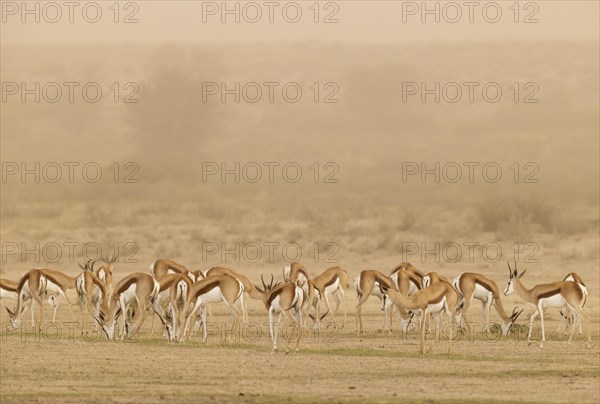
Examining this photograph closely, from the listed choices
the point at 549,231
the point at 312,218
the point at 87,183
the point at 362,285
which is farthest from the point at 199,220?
the point at 362,285

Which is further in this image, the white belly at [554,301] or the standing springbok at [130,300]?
the standing springbok at [130,300]

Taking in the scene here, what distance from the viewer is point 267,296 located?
24.3m

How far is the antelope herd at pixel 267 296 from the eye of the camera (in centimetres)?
2453

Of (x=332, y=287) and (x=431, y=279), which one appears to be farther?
(x=332, y=287)

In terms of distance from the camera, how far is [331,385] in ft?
65.1

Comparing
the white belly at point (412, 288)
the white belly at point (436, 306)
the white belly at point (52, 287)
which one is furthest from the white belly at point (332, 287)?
the white belly at point (436, 306)

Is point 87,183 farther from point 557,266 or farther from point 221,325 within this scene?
point 221,325

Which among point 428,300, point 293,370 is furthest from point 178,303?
point 293,370

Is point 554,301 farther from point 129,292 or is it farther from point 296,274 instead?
point 129,292

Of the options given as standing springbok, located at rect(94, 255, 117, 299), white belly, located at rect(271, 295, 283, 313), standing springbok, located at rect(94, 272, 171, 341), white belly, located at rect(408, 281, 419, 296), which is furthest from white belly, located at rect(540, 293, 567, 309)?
standing springbok, located at rect(94, 255, 117, 299)

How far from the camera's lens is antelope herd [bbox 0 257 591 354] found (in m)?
24.5

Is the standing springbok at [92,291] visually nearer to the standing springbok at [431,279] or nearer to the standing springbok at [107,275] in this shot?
the standing springbok at [107,275]

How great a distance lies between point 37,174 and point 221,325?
46013mm

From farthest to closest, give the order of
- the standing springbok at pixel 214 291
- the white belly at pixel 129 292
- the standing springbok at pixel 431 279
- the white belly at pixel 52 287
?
1. the white belly at pixel 52 287
2. the standing springbok at pixel 431 279
3. the white belly at pixel 129 292
4. the standing springbok at pixel 214 291
